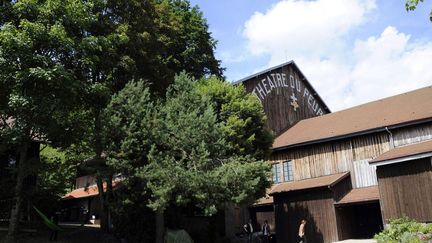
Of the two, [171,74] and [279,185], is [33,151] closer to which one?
[171,74]

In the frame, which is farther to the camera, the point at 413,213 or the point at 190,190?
the point at 413,213

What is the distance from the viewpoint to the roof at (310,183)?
2694cm

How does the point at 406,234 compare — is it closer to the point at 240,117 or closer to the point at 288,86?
the point at 240,117

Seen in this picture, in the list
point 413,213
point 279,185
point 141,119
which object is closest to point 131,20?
point 141,119

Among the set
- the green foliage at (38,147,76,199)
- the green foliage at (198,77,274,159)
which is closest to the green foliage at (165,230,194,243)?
the green foliage at (198,77,274,159)

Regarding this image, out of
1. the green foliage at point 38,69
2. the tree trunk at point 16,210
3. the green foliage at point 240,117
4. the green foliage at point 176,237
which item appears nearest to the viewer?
the green foliage at point 38,69

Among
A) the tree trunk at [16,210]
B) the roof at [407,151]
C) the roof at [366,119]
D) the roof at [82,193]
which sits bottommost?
the tree trunk at [16,210]

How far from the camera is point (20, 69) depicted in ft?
58.0

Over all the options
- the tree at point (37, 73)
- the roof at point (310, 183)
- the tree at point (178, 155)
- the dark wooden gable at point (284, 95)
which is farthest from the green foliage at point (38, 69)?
the dark wooden gable at point (284, 95)

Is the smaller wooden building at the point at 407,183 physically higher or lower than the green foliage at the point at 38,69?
lower

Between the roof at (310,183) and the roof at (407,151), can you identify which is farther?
the roof at (310,183)

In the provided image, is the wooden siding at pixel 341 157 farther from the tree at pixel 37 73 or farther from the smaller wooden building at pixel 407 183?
the tree at pixel 37 73

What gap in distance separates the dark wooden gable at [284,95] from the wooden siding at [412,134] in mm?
10927

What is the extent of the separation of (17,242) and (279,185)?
17638 millimetres
